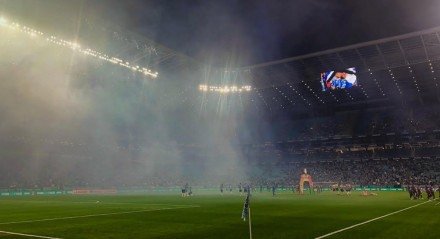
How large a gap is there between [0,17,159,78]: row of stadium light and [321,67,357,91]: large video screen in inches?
1048

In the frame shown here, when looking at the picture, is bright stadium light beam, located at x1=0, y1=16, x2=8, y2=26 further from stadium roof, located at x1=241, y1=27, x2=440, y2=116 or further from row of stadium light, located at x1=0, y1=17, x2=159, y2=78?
stadium roof, located at x1=241, y1=27, x2=440, y2=116

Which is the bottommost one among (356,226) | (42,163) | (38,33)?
(356,226)

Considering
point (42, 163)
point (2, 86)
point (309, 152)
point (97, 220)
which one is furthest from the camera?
point (309, 152)

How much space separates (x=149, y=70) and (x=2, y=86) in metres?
18.2

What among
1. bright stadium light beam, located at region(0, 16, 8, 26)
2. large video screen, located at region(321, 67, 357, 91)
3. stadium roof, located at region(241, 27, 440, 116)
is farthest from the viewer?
large video screen, located at region(321, 67, 357, 91)

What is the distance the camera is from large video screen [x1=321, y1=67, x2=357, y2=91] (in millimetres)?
57969

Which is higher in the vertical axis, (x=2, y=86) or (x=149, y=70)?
(x=149, y=70)

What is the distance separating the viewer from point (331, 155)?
75.8m

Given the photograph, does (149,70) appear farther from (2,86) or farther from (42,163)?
(42,163)

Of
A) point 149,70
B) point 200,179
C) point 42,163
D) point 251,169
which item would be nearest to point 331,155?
point 251,169

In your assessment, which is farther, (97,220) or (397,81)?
(397,81)

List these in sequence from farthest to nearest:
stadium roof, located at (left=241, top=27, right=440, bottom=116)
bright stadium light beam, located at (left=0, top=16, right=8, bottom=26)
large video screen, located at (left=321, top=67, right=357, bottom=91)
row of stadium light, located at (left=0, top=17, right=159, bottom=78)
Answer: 1. large video screen, located at (left=321, top=67, right=357, bottom=91)
2. stadium roof, located at (left=241, top=27, right=440, bottom=116)
3. row of stadium light, located at (left=0, top=17, right=159, bottom=78)
4. bright stadium light beam, located at (left=0, top=16, right=8, bottom=26)

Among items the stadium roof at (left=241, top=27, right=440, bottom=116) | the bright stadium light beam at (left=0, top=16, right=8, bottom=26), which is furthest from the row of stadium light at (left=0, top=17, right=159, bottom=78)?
the stadium roof at (left=241, top=27, right=440, bottom=116)

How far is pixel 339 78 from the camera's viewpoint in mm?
58594
